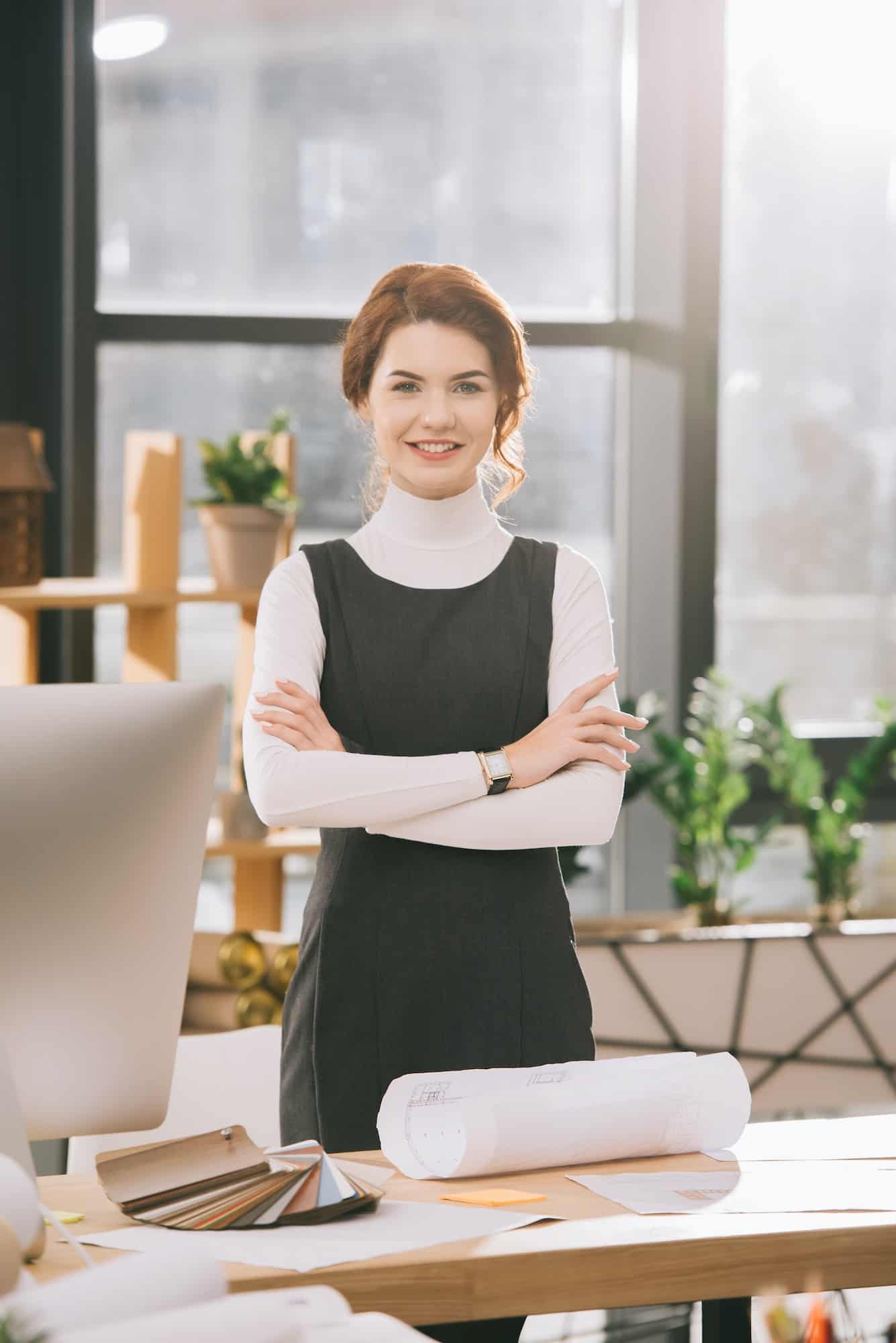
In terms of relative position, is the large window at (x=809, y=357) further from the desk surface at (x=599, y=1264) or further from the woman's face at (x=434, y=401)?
the desk surface at (x=599, y=1264)

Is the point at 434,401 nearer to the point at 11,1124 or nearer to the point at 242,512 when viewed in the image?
the point at 11,1124

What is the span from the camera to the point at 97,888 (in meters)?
1.09

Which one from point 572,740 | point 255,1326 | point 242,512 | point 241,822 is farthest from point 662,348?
point 255,1326

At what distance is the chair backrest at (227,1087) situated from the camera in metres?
1.75

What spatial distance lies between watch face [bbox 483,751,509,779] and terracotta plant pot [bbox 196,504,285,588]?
124cm

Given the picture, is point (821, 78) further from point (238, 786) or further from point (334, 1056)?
point (334, 1056)

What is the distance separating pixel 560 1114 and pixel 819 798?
218 cm

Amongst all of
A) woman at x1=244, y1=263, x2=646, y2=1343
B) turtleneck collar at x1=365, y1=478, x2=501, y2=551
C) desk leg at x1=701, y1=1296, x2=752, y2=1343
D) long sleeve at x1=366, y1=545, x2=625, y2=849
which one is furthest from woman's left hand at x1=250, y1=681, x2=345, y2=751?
desk leg at x1=701, y1=1296, x2=752, y2=1343

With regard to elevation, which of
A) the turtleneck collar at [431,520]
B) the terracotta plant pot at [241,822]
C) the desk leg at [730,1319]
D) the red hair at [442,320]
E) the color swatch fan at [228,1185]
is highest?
the red hair at [442,320]

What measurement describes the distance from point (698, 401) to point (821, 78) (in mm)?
872

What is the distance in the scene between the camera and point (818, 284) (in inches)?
145

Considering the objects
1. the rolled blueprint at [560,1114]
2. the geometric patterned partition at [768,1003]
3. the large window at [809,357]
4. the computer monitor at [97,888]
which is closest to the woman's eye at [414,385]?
the computer monitor at [97,888]

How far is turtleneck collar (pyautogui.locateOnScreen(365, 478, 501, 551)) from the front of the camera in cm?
178

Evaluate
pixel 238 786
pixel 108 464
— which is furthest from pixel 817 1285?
pixel 108 464
